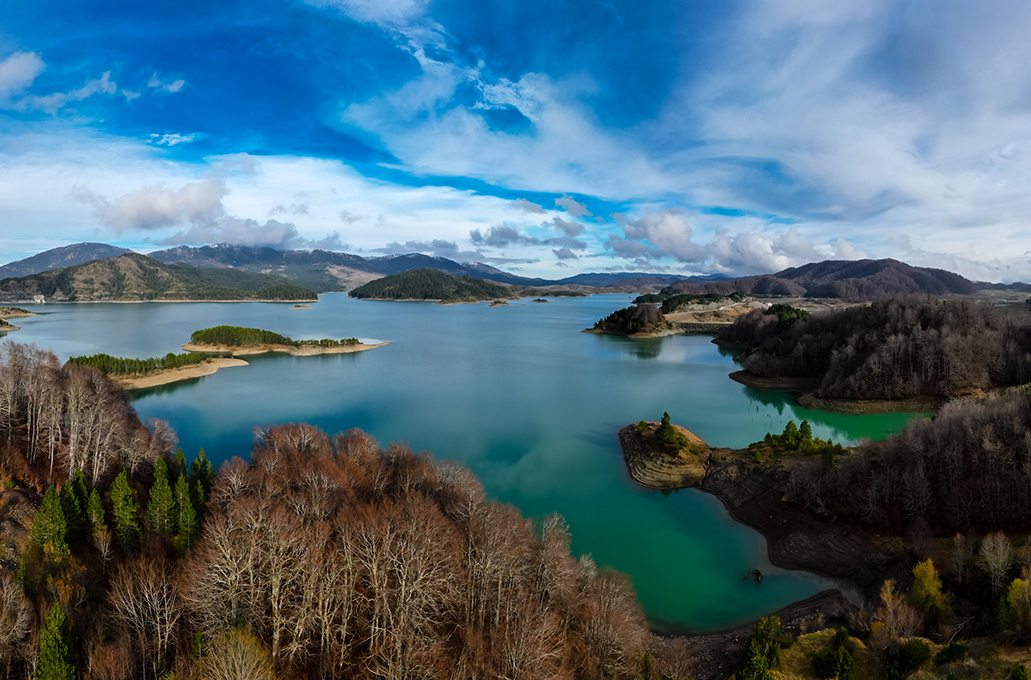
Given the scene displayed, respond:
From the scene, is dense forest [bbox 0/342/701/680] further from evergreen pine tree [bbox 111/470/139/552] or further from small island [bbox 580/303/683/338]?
small island [bbox 580/303/683/338]

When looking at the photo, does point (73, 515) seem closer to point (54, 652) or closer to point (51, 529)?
point (51, 529)

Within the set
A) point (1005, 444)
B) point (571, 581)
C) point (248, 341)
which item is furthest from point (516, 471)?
point (248, 341)

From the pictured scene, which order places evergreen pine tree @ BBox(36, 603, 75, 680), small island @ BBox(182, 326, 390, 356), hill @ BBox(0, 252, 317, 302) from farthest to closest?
hill @ BBox(0, 252, 317, 302)
small island @ BBox(182, 326, 390, 356)
evergreen pine tree @ BBox(36, 603, 75, 680)

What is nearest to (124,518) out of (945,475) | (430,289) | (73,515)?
(73,515)

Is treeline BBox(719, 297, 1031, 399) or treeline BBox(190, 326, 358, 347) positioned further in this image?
treeline BBox(190, 326, 358, 347)

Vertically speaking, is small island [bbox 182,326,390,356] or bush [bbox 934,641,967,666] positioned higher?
small island [bbox 182,326,390,356]

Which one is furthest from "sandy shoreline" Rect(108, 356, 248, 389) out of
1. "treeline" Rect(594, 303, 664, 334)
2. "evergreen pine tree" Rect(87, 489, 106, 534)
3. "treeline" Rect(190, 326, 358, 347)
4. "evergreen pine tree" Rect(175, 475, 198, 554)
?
"treeline" Rect(594, 303, 664, 334)

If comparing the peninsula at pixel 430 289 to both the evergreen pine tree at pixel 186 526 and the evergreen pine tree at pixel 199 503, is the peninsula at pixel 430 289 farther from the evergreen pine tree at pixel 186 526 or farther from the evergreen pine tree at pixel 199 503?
the evergreen pine tree at pixel 186 526
